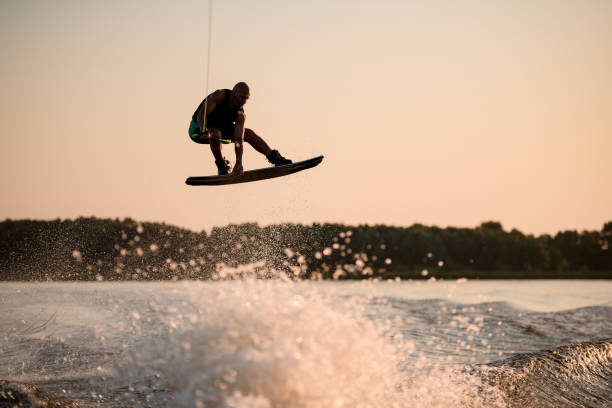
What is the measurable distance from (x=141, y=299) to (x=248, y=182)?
315 inches

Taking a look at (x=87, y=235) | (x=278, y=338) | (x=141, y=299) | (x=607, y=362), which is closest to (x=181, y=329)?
(x=278, y=338)

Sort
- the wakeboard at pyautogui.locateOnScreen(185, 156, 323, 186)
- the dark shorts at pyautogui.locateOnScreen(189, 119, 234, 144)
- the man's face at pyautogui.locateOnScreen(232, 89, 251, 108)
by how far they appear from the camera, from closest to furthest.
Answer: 1. the man's face at pyautogui.locateOnScreen(232, 89, 251, 108)
2. the dark shorts at pyautogui.locateOnScreen(189, 119, 234, 144)
3. the wakeboard at pyautogui.locateOnScreen(185, 156, 323, 186)

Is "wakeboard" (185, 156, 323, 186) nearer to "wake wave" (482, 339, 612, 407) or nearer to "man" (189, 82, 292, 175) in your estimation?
"man" (189, 82, 292, 175)

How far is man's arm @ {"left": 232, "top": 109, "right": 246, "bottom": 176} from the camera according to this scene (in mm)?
8922

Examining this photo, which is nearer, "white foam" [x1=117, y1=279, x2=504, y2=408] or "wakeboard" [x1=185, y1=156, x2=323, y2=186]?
"white foam" [x1=117, y1=279, x2=504, y2=408]

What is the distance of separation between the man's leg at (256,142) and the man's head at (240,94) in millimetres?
942

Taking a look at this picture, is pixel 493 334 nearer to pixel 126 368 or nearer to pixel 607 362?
pixel 607 362

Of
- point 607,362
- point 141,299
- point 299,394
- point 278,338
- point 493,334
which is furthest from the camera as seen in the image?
point 141,299

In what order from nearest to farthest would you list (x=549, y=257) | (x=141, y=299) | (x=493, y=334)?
(x=493, y=334) → (x=141, y=299) → (x=549, y=257)

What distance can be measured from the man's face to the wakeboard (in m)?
1.34

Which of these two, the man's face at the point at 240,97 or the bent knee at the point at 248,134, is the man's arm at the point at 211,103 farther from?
the bent knee at the point at 248,134

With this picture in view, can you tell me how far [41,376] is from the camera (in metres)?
7.34

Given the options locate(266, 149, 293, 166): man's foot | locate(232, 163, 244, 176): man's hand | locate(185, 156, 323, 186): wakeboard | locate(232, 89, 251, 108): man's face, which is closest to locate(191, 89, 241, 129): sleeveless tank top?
locate(232, 89, 251, 108): man's face

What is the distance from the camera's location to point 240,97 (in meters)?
8.68
